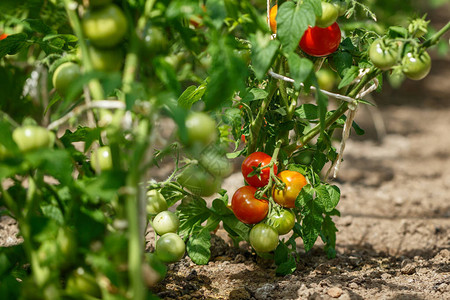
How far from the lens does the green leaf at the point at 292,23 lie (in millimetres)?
1074

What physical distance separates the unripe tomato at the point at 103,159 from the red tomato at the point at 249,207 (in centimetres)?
59

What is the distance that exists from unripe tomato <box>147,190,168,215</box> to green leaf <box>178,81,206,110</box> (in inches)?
11.0

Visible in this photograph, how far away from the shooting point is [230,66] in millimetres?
874

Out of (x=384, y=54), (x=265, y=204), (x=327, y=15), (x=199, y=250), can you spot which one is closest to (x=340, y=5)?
(x=327, y=15)

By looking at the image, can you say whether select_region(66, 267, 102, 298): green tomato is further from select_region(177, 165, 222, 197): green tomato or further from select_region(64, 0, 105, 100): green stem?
select_region(177, 165, 222, 197): green tomato

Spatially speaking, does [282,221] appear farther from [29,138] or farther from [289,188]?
[29,138]

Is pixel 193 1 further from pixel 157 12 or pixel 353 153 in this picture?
pixel 353 153

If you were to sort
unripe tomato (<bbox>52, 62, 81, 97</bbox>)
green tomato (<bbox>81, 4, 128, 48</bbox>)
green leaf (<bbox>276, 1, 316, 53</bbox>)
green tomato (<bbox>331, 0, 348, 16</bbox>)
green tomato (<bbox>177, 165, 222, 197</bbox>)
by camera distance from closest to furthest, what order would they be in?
1. green tomato (<bbox>81, 4, 128, 48</bbox>)
2. unripe tomato (<bbox>52, 62, 81, 97</bbox>)
3. green leaf (<bbox>276, 1, 316, 53</bbox>)
4. green tomato (<bbox>331, 0, 348, 16</bbox>)
5. green tomato (<bbox>177, 165, 222, 197</bbox>)

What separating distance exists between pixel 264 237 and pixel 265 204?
0.11m

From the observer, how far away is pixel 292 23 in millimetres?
1082

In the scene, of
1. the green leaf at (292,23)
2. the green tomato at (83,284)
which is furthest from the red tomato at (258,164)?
the green tomato at (83,284)

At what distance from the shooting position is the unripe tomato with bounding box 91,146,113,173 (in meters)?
0.93

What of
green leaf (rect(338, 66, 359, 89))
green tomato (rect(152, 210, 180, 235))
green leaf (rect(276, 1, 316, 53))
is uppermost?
green leaf (rect(276, 1, 316, 53))

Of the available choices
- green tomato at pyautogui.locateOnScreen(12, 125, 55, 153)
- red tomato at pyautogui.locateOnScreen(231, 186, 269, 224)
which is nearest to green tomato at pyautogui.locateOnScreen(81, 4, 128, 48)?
green tomato at pyautogui.locateOnScreen(12, 125, 55, 153)
